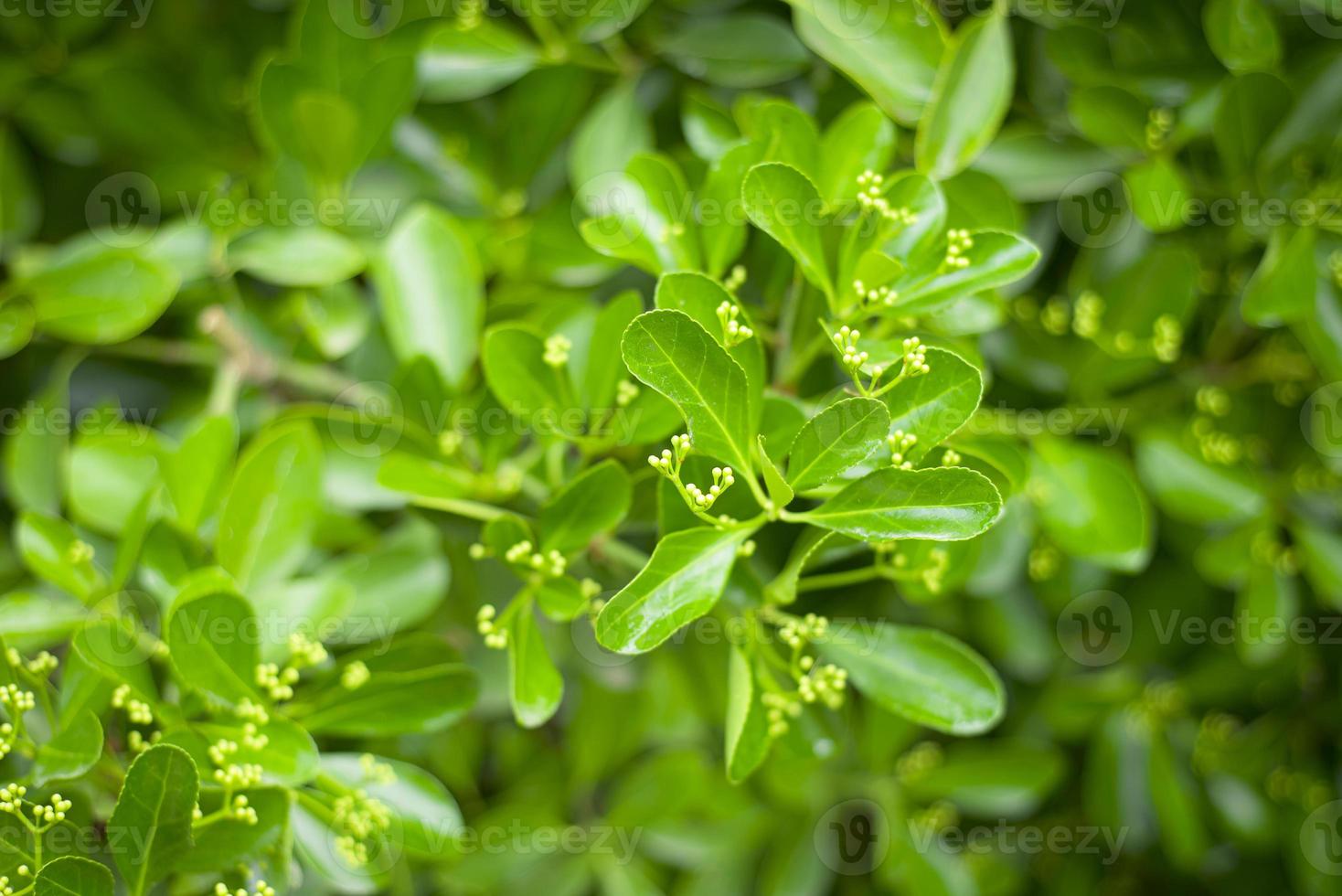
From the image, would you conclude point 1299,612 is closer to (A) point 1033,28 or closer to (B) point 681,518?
(A) point 1033,28

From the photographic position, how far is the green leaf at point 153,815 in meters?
0.71

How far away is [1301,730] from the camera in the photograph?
1.27 metres

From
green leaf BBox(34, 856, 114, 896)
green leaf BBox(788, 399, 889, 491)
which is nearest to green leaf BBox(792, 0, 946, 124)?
green leaf BBox(788, 399, 889, 491)

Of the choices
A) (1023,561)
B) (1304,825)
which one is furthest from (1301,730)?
(1023,561)

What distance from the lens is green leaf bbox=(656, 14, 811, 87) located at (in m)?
1.04

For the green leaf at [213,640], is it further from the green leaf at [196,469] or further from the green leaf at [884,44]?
the green leaf at [884,44]
